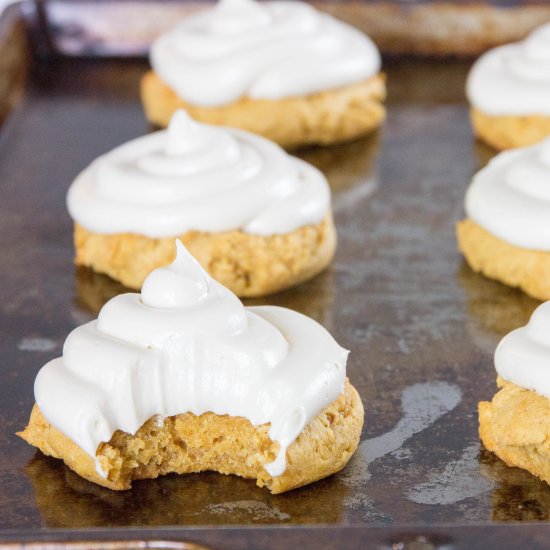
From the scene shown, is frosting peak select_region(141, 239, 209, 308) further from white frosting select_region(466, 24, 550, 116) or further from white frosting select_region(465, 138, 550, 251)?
white frosting select_region(466, 24, 550, 116)

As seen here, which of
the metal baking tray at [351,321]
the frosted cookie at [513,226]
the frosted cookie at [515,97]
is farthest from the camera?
the frosted cookie at [515,97]

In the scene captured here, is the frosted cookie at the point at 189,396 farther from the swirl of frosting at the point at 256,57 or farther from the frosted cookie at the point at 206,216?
the swirl of frosting at the point at 256,57

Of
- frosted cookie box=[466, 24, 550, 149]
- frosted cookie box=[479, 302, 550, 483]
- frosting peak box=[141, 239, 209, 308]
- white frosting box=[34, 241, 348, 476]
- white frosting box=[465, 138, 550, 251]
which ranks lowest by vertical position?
frosted cookie box=[466, 24, 550, 149]

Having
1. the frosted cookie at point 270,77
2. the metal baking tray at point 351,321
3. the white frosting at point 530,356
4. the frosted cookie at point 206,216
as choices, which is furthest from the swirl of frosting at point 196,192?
the white frosting at point 530,356

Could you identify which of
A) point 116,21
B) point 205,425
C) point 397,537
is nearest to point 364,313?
point 205,425

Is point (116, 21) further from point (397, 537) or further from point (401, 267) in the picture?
point (397, 537)

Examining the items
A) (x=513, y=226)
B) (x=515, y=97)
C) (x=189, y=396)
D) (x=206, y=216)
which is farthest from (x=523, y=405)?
(x=515, y=97)

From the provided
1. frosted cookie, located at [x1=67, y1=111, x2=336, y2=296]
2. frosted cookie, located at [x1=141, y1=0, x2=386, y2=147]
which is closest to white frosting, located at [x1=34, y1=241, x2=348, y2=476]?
frosted cookie, located at [x1=67, y1=111, x2=336, y2=296]
